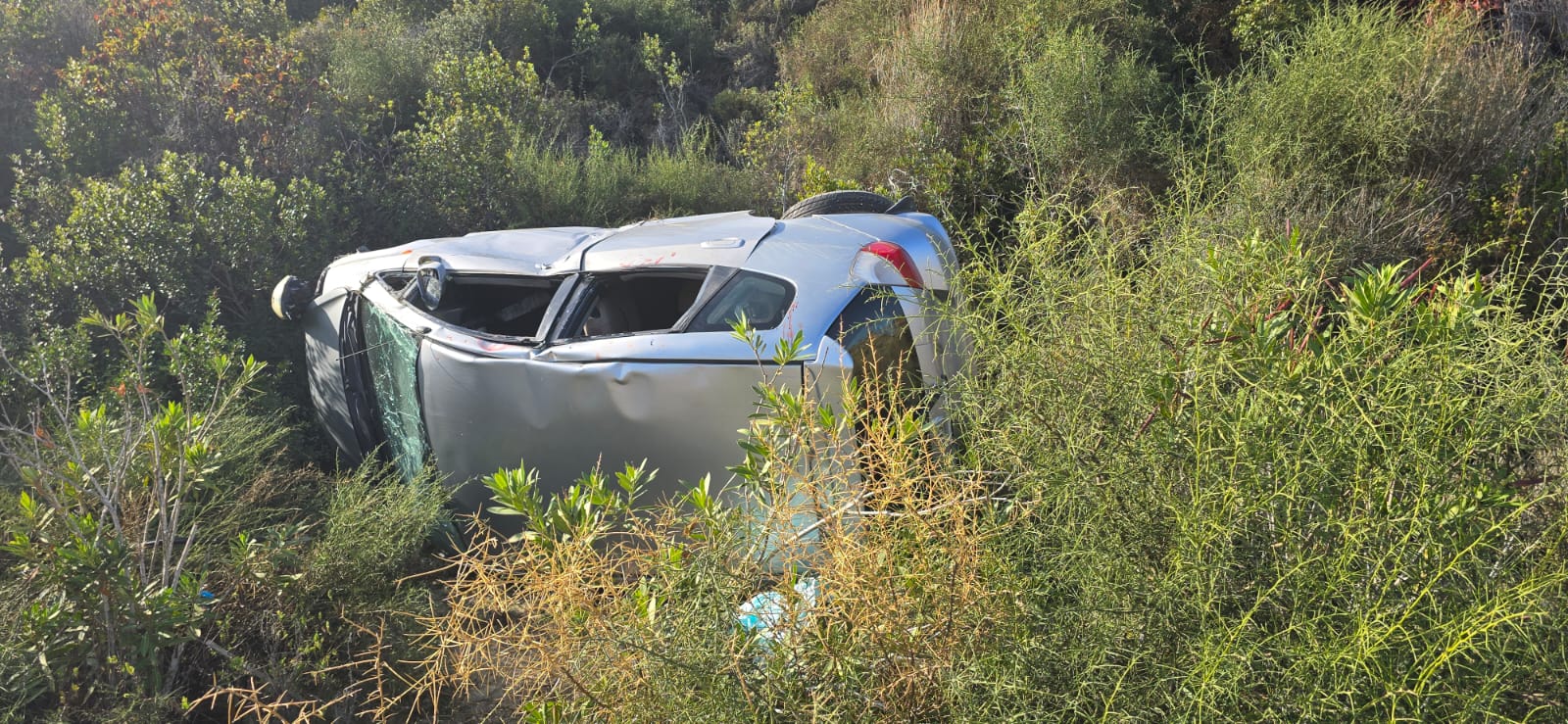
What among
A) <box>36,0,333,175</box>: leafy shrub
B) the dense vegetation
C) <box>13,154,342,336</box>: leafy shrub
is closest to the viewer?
the dense vegetation

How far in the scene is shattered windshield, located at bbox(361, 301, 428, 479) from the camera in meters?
4.59

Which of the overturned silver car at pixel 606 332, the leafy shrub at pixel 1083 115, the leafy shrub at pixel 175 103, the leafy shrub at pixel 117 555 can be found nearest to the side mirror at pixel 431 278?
the overturned silver car at pixel 606 332

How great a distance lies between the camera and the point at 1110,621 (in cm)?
193

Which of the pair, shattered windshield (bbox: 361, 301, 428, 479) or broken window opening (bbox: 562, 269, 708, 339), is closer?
broken window opening (bbox: 562, 269, 708, 339)

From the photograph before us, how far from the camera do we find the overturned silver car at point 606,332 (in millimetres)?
3729

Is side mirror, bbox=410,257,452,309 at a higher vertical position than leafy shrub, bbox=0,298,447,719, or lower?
higher

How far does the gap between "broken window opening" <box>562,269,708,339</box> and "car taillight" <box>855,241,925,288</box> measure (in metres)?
0.72

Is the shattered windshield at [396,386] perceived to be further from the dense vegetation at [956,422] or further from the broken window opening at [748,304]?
the broken window opening at [748,304]

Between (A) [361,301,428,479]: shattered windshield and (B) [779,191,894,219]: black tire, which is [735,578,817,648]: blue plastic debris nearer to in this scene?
(A) [361,301,428,479]: shattered windshield

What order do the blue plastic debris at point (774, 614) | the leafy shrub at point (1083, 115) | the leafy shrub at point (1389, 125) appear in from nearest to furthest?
the blue plastic debris at point (774, 614), the leafy shrub at point (1389, 125), the leafy shrub at point (1083, 115)

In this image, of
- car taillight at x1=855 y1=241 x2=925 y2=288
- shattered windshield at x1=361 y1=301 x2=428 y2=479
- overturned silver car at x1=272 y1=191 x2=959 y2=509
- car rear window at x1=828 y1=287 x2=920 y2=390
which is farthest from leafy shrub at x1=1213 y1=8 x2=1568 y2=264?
shattered windshield at x1=361 y1=301 x2=428 y2=479

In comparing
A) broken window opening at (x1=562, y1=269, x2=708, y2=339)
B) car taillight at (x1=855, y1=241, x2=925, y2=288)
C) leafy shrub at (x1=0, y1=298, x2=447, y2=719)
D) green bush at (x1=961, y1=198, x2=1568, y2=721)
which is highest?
green bush at (x1=961, y1=198, x2=1568, y2=721)

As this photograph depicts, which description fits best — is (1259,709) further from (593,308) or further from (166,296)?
(166,296)

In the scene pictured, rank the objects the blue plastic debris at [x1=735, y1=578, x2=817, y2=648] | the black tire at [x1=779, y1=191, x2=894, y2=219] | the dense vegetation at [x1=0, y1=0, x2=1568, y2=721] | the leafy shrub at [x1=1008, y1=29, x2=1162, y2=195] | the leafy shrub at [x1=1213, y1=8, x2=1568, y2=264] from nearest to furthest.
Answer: the dense vegetation at [x1=0, y1=0, x2=1568, y2=721], the blue plastic debris at [x1=735, y1=578, x2=817, y2=648], the black tire at [x1=779, y1=191, x2=894, y2=219], the leafy shrub at [x1=1213, y1=8, x2=1568, y2=264], the leafy shrub at [x1=1008, y1=29, x2=1162, y2=195]
